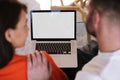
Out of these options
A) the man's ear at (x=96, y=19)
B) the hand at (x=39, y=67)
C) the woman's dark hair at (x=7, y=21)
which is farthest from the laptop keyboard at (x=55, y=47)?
the man's ear at (x=96, y=19)

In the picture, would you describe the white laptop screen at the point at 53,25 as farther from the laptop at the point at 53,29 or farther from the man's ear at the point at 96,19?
the man's ear at the point at 96,19

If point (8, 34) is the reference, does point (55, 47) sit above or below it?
below

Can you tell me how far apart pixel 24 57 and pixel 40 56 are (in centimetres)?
8

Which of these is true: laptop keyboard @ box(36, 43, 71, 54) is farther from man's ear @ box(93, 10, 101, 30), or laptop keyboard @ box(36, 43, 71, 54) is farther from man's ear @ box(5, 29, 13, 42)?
man's ear @ box(93, 10, 101, 30)

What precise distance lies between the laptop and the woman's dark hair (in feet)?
2.99

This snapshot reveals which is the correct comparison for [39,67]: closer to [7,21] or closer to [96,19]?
[7,21]

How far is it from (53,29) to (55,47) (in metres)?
0.16

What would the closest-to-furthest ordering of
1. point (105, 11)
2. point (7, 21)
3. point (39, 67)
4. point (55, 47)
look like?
point (105, 11), point (7, 21), point (39, 67), point (55, 47)

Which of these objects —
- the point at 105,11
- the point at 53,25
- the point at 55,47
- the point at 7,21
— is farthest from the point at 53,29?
the point at 105,11

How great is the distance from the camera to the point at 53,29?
2193 millimetres

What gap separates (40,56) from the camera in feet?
4.30

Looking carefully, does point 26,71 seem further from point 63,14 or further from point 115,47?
point 63,14

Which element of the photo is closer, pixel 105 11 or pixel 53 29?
pixel 105 11

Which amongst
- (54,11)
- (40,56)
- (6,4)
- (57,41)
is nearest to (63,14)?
(54,11)
